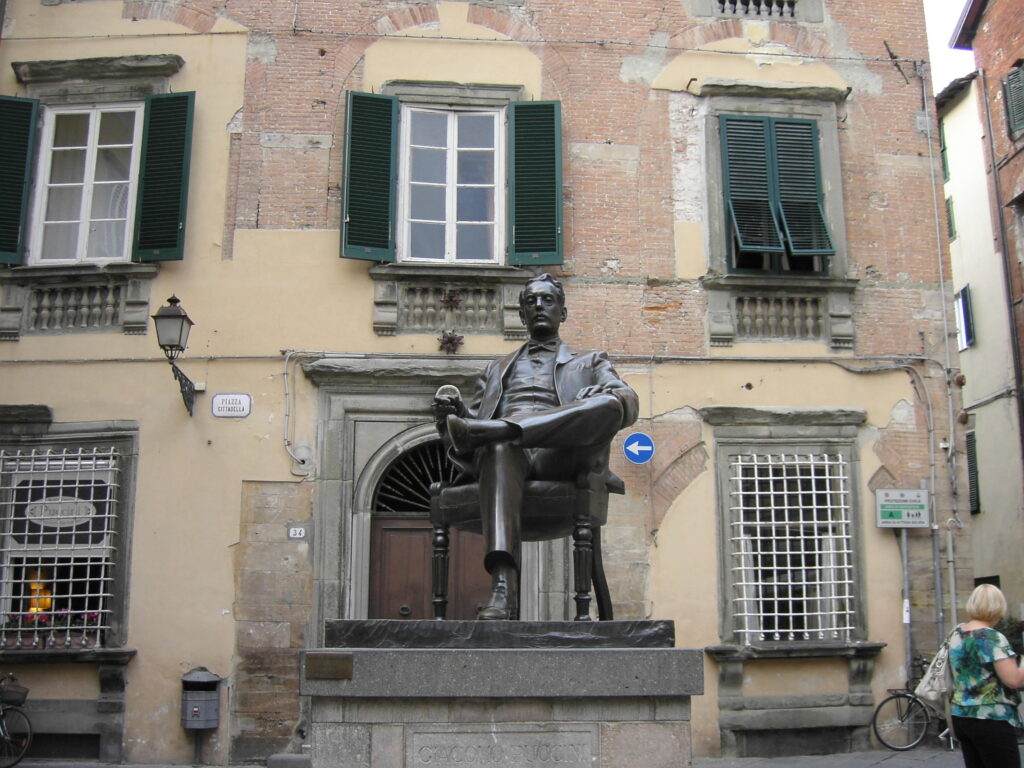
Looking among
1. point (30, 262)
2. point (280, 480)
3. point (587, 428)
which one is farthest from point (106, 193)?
point (587, 428)

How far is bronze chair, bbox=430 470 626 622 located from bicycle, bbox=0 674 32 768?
18.9ft

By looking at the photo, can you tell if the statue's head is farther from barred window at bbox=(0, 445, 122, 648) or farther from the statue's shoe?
barred window at bbox=(0, 445, 122, 648)

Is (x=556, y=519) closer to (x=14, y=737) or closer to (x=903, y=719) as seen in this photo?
(x=903, y=719)

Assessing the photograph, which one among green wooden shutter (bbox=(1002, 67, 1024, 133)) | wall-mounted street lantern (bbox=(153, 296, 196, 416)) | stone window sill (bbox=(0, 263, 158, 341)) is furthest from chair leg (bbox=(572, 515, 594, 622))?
green wooden shutter (bbox=(1002, 67, 1024, 133))

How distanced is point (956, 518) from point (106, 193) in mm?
9096

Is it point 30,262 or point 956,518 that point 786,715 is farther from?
point 30,262

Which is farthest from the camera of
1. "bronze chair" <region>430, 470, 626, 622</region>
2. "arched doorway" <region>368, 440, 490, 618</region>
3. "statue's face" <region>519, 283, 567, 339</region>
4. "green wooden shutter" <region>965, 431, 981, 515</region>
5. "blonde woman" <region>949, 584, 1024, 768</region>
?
"green wooden shutter" <region>965, 431, 981, 515</region>

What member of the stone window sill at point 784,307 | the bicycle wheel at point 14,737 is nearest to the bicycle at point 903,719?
the stone window sill at point 784,307

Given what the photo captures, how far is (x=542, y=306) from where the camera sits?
6.69 m

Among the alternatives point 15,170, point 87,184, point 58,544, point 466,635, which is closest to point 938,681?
point 466,635

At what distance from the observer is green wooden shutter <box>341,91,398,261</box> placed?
37.6 ft

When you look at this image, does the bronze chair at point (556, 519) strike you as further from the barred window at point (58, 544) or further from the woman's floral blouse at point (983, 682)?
the barred window at point (58, 544)

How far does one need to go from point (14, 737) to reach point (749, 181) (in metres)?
8.70

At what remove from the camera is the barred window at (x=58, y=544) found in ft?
36.0
